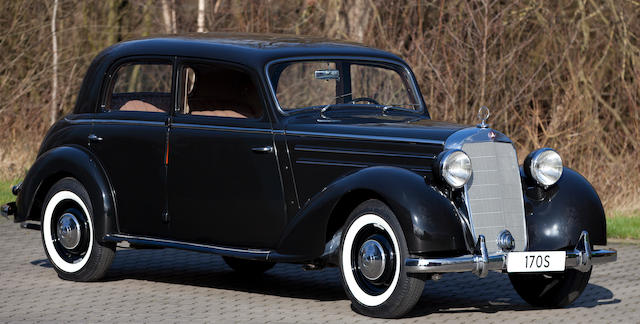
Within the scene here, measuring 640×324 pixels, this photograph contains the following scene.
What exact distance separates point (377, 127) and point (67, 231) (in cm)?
260

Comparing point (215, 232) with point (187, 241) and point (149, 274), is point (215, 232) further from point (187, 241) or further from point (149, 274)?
point (149, 274)

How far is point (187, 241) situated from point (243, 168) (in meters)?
0.71

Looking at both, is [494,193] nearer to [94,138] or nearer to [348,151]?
[348,151]

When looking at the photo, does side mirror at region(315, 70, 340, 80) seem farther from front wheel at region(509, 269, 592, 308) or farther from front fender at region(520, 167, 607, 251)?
front wheel at region(509, 269, 592, 308)

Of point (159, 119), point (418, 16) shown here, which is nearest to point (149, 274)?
point (159, 119)

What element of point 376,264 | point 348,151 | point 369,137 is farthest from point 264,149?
point 376,264

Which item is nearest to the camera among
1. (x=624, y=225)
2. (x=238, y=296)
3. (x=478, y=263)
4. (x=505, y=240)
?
(x=478, y=263)

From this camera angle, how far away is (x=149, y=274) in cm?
874

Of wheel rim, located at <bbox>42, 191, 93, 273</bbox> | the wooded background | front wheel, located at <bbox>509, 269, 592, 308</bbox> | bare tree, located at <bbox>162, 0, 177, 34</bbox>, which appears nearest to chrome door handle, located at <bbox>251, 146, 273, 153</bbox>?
wheel rim, located at <bbox>42, 191, 93, 273</bbox>

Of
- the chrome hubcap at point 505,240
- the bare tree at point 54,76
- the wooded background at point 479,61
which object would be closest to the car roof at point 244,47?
the chrome hubcap at point 505,240

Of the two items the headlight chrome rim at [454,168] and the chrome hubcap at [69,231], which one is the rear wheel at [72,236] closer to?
the chrome hubcap at [69,231]

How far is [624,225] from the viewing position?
11383 millimetres

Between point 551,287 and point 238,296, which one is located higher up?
point 551,287

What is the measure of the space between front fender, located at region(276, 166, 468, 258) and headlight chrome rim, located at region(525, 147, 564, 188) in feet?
2.67
